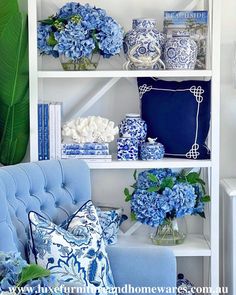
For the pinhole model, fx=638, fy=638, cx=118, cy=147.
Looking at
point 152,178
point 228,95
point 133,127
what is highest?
point 228,95

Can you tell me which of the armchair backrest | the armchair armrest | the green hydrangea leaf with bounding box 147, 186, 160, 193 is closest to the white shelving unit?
the green hydrangea leaf with bounding box 147, 186, 160, 193

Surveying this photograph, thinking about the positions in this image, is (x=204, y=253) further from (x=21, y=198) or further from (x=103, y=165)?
(x=21, y=198)

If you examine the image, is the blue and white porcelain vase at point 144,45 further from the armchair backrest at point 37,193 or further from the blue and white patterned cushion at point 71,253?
the blue and white patterned cushion at point 71,253

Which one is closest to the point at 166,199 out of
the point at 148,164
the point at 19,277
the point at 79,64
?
the point at 148,164

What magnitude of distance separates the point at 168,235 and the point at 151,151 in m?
0.41

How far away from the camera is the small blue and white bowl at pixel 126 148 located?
2879 millimetres

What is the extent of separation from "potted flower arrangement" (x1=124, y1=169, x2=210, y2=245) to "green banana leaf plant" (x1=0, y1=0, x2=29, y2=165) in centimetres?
59

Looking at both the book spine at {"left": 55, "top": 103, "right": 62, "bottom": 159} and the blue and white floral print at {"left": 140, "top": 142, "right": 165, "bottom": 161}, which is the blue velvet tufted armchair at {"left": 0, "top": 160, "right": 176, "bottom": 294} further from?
the blue and white floral print at {"left": 140, "top": 142, "right": 165, "bottom": 161}

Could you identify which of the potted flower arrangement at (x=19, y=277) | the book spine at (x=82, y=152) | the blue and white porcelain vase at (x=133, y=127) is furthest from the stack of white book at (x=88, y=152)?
the potted flower arrangement at (x=19, y=277)

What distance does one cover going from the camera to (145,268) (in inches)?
94.6

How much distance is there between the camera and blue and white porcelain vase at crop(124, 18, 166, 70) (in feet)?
9.27

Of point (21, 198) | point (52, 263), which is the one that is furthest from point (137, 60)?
point (52, 263)

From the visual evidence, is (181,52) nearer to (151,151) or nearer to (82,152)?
(151,151)

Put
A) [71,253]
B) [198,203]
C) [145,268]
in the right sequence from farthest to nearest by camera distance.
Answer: [198,203]
[145,268]
[71,253]
